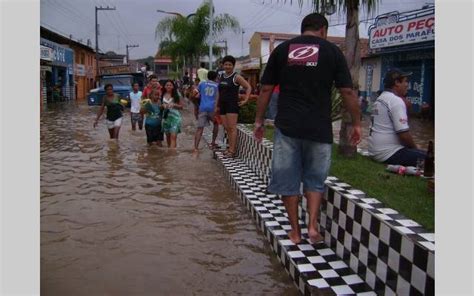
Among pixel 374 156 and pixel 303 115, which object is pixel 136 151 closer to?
pixel 374 156

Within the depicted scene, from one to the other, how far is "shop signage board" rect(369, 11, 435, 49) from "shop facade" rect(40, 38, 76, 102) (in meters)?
18.6

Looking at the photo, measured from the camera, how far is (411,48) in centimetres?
1939

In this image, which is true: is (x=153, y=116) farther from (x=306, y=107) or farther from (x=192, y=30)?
(x=192, y=30)

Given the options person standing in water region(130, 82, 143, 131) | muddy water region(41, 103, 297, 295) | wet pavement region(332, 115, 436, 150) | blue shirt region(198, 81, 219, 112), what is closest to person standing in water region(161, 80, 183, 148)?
blue shirt region(198, 81, 219, 112)

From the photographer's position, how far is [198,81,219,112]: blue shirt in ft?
29.0

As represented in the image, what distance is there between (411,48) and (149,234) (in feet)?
57.6

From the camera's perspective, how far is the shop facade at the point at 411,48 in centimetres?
1838

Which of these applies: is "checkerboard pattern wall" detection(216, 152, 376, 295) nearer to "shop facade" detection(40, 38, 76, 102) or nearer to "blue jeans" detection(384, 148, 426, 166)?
"blue jeans" detection(384, 148, 426, 166)

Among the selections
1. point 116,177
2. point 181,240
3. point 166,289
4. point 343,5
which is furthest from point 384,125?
point 116,177

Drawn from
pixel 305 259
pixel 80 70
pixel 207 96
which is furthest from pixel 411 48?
pixel 80 70

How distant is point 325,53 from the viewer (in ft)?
11.6

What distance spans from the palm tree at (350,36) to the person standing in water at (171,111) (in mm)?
4334

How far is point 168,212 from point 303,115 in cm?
236

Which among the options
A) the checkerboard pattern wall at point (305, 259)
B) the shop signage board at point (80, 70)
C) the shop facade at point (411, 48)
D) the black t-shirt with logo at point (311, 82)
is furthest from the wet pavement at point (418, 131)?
the shop signage board at point (80, 70)
